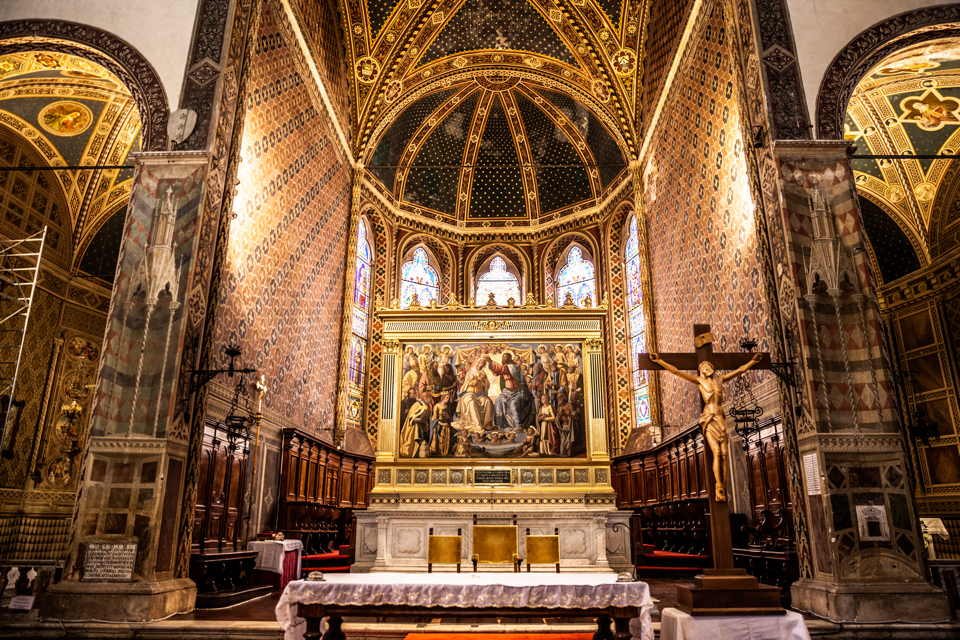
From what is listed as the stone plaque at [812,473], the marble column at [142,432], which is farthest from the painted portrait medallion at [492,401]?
the marble column at [142,432]

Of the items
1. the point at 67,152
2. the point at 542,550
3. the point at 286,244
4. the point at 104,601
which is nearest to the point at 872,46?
the point at 542,550

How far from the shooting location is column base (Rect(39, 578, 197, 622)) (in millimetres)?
7766

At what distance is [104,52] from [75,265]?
826 centimetres

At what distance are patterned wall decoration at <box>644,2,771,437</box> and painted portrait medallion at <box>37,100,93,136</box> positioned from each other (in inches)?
520

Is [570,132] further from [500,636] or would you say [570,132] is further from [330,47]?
[500,636]

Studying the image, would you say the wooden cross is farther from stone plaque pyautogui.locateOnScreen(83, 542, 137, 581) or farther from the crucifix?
stone plaque pyautogui.locateOnScreen(83, 542, 137, 581)

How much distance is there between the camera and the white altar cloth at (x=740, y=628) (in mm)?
5578

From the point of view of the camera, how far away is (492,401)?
14.4 metres

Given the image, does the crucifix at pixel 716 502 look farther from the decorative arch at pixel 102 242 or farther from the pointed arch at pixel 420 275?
the pointed arch at pixel 420 275

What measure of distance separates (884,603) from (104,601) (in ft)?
28.9

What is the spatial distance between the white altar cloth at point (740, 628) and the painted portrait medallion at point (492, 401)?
27.3 ft

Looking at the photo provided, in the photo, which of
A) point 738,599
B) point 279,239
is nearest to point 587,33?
point 279,239

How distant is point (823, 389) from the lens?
335 inches

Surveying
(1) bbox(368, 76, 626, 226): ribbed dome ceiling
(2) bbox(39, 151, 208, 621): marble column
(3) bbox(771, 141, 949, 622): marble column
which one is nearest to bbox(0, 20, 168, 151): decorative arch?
(2) bbox(39, 151, 208, 621): marble column
